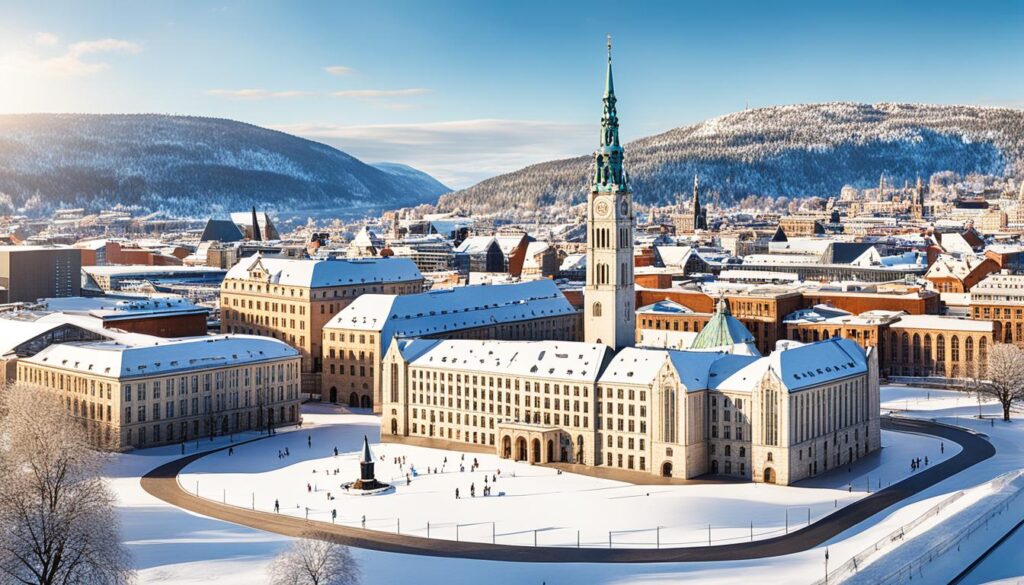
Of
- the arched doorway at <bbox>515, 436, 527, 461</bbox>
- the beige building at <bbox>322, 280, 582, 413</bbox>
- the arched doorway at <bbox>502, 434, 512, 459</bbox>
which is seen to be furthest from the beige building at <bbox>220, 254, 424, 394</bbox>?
the arched doorway at <bbox>515, 436, 527, 461</bbox>

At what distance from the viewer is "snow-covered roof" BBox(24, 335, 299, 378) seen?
121 metres

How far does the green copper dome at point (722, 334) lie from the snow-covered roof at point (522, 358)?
20016 millimetres

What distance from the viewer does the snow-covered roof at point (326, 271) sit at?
16088 cm

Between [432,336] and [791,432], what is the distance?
54105 millimetres

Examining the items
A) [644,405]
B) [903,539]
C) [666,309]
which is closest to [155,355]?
[644,405]

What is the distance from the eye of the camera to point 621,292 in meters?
131

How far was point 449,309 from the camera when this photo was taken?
6112 inches

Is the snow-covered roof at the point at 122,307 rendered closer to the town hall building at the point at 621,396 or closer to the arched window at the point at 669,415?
the town hall building at the point at 621,396

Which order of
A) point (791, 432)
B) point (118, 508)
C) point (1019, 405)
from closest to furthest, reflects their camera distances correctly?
point (118, 508), point (791, 432), point (1019, 405)

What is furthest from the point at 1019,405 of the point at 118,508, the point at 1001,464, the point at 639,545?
the point at 118,508

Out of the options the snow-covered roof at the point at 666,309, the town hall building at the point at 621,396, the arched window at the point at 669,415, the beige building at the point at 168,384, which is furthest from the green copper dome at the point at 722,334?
the snow-covered roof at the point at 666,309

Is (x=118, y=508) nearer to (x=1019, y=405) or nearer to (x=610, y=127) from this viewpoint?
(x=610, y=127)

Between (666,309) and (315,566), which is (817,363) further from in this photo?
(666,309)

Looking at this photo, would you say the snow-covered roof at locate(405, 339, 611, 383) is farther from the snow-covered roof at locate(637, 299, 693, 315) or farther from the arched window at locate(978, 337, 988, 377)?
the snow-covered roof at locate(637, 299, 693, 315)
